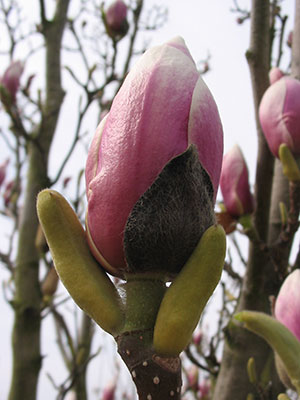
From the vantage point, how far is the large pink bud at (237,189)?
0.90 m

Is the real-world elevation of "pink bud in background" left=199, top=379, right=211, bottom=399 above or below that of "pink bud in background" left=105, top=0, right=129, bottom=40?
below

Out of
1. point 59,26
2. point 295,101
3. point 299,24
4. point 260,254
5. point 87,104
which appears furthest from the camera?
point 59,26

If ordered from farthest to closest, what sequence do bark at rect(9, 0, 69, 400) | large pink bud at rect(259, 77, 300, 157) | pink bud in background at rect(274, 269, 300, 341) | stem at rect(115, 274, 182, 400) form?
bark at rect(9, 0, 69, 400) < large pink bud at rect(259, 77, 300, 157) < pink bud in background at rect(274, 269, 300, 341) < stem at rect(115, 274, 182, 400)

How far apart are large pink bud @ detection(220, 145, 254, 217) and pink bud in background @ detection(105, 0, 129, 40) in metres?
0.71

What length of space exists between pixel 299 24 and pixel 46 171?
0.85 m

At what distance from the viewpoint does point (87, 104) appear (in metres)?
1.45

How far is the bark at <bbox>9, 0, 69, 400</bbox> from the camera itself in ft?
4.47

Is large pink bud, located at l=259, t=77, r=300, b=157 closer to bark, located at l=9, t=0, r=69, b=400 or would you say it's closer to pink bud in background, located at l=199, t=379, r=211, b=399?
bark, located at l=9, t=0, r=69, b=400

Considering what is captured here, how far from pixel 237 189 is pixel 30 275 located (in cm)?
80

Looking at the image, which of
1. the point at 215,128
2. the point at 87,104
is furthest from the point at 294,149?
the point at 87,104

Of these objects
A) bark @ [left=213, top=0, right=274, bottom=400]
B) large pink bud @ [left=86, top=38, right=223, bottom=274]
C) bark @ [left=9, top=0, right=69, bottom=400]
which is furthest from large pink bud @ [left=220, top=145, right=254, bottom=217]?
bark @ [left=9, top=0, right=69, bottom=400]

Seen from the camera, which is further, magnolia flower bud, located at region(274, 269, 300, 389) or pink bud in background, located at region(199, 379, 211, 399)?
pink bud in background, located at region(199, 379, 211, 399)

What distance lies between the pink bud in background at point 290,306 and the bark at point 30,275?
3.31 ft

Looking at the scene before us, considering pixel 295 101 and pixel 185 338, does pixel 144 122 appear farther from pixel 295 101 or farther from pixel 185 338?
pixel 295 101
